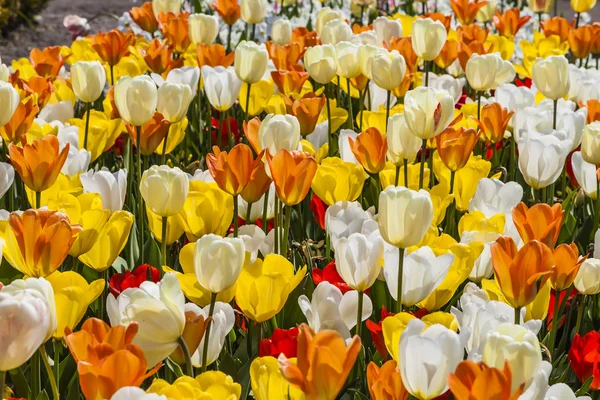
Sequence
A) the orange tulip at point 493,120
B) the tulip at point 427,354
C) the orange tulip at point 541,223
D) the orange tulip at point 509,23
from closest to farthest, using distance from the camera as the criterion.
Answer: the tulip at point 427,354
the orange tulip at point 541,223
the orange tulip at point 493,120
the orange tulip at point 509,23

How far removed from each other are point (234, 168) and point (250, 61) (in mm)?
887

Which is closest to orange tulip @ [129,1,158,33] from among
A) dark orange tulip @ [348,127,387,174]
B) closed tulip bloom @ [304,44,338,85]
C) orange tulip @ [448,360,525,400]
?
closed tulip bloom @ [304,44,338,85]

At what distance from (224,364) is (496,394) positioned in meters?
0.55

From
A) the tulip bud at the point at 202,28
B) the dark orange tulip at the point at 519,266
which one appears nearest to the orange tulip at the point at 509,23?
the tulip bud at the point at 202,28

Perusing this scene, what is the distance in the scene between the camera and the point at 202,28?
319 centimetres

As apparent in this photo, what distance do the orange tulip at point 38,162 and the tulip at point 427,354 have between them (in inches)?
37.5

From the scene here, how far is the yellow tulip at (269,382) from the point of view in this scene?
47.4 inches

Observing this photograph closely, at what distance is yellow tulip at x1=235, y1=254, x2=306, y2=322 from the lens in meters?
1.44

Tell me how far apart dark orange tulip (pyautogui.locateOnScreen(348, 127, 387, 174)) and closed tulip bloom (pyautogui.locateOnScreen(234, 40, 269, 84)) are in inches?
24.3

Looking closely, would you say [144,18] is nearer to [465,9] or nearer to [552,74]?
[465,9]

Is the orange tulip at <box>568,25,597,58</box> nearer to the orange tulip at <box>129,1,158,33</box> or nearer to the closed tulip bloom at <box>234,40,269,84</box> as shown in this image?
the closed tulip bloom at <box>234,40,269,84</box>

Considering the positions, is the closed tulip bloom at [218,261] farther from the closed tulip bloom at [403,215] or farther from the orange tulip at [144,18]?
the orange tulip at [144,18]

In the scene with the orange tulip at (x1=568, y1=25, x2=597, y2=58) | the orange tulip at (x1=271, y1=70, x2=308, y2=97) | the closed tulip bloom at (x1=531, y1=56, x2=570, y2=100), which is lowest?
the orange tulip at (x1=568, y1=25, x2=597, y2=58)

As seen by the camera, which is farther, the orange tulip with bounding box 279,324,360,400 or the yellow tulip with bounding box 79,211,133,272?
the yellow tulip with bounding box 79,211,133,272
